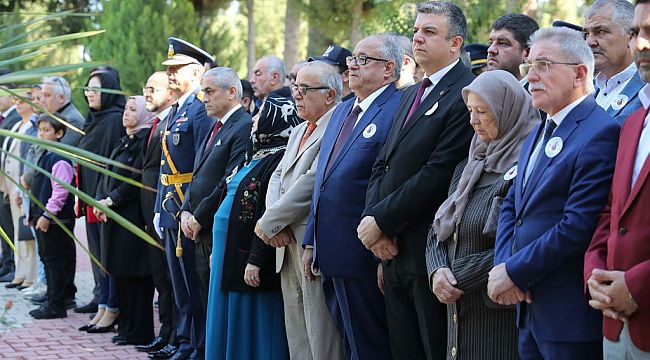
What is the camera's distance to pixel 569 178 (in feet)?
11.2

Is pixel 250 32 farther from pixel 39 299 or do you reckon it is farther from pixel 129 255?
pixel 129 255

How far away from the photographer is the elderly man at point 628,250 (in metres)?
2.98

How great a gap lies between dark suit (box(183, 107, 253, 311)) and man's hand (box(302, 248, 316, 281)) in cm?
114

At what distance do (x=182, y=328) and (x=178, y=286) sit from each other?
0.31 metres

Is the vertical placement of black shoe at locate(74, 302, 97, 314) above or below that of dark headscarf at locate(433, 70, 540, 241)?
below

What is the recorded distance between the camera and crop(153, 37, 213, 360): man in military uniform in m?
6.66

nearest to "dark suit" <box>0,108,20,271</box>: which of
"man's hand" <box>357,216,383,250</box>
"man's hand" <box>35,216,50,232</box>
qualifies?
"man's hand" <box>35,216,50,232</box>

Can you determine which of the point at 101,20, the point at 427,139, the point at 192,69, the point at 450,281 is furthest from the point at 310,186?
the point at 101,20

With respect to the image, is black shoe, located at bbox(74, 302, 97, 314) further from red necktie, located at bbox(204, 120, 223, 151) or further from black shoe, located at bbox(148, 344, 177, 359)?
red necktie, located at bbox(204, 120, 223, 151)

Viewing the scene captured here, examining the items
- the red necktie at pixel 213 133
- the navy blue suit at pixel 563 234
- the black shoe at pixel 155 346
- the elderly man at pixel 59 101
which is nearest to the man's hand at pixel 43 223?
the elderly man at pixel 59 101

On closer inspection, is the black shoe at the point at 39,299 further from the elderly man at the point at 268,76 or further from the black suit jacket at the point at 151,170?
the elderly man at the point at 268,76

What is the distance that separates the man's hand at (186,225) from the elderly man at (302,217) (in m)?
0.97

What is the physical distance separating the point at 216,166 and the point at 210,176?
8 centimetres

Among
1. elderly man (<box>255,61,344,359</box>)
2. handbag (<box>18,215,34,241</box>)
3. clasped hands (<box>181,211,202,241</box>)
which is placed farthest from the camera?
handbag (<box>18,215,34,241</box>)
